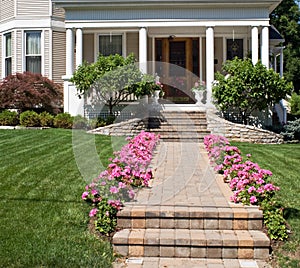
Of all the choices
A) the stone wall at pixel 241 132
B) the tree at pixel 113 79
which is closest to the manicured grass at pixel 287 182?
the stone wall at pixel 241 132

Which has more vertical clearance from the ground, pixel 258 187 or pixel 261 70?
pixel 261 70

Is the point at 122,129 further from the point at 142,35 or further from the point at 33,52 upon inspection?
the point at 33,52

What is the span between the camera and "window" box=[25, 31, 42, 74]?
18.0 m

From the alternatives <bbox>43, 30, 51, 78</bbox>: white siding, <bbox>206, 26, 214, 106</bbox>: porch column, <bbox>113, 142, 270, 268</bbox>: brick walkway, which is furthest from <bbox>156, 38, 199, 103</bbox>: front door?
<bbox>113, 142, 270, 268</bbox>: brick walkway

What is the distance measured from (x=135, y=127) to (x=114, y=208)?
7.85 m

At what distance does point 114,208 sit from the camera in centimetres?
555

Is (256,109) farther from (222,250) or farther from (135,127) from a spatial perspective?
(222,250)

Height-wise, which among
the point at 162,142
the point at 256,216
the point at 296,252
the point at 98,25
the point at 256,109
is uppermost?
the point at 98,25

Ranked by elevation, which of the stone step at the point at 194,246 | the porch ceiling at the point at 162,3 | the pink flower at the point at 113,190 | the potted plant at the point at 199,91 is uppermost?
the porch ceiling at the point at 162,3

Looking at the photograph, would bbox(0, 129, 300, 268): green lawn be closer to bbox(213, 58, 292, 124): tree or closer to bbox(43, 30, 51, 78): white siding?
bbox(213, 58, 292, 124): tree

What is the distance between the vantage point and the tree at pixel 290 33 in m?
29.4

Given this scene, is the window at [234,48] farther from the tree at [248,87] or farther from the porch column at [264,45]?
the tree at [248,87]

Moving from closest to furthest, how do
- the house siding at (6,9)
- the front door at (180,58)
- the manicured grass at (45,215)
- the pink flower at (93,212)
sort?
the manicured grass at (45,215) < the pink flower at (93,212) < the front door at (180,58) < the house siding at (6,9)

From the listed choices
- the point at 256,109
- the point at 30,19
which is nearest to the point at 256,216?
the point at 256,109
